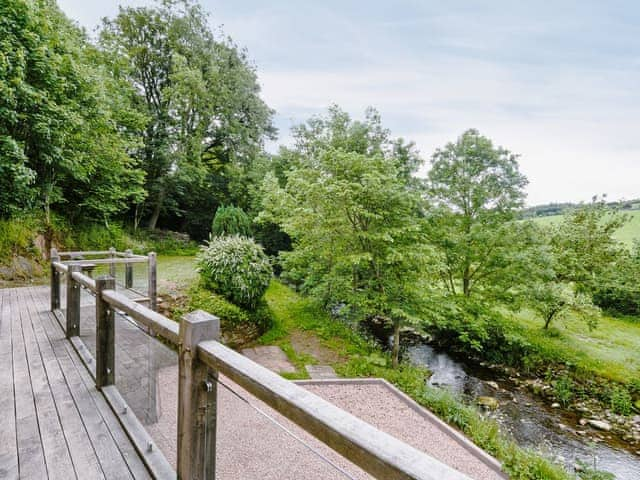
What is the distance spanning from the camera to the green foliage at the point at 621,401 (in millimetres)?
5859

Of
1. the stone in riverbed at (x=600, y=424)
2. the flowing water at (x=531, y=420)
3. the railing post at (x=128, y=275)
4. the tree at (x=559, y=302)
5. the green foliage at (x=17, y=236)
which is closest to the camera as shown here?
the flowing water at (x=531, y=420)

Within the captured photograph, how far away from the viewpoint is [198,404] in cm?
131

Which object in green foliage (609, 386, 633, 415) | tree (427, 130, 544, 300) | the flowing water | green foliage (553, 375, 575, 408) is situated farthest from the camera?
tree (427, 130, 544, 300)

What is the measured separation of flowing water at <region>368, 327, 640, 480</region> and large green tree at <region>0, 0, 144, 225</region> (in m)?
9.68

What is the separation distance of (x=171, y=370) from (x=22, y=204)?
874 cm

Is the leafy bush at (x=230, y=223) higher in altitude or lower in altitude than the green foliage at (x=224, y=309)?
higher

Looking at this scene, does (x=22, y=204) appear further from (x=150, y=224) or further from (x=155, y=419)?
(x=155, y=419)

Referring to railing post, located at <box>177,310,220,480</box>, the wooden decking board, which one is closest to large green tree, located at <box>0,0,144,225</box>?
the wooden decking board

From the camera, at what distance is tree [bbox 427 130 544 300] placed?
778 cm

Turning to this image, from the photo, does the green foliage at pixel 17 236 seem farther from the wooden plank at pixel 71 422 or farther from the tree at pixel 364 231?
the tree at pixel 364 231

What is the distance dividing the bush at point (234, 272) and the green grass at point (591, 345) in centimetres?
675

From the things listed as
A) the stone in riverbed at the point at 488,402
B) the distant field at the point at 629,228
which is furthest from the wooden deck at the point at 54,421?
the distant field at the point at 629,228

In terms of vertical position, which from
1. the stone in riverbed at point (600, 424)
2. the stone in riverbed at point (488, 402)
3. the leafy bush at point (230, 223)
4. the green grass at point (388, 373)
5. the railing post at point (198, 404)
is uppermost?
the leafy bush at point (230, 223)

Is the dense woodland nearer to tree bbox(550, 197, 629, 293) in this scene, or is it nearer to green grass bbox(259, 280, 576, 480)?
tree bbox(550, 197, 629, 293)
